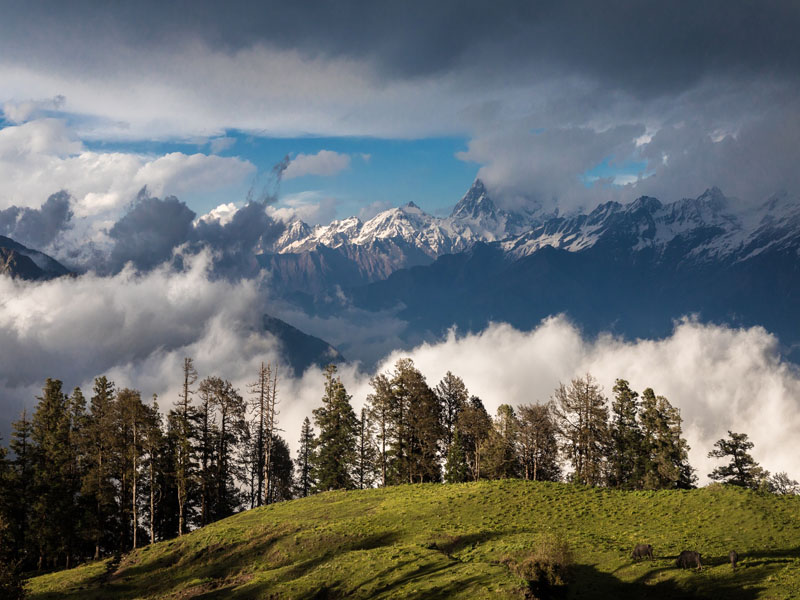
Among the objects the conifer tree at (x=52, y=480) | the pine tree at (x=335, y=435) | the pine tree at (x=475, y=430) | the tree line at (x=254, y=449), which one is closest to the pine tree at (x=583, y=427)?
the tree line at (x=254, y=449)

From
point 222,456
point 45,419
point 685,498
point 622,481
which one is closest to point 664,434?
point 622,481

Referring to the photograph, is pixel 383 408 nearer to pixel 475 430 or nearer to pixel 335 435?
pixel 335 435

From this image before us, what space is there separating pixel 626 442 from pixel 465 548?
4255cm

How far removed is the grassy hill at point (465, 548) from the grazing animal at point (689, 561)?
26.5 inches

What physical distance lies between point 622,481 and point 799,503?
89.1 ft

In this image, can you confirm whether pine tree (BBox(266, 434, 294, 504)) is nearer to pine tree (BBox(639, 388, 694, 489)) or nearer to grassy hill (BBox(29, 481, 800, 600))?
grassy hill (BBox(29, 481, 800, 600))

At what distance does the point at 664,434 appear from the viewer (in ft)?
245

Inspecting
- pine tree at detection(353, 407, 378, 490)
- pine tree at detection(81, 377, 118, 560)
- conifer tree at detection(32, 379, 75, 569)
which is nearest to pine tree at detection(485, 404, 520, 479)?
pine tree at detection(353, 407, 378, 490)

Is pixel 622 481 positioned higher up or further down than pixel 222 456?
further down

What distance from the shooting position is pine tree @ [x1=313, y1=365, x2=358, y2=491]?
80.2m

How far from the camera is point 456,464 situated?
254ft

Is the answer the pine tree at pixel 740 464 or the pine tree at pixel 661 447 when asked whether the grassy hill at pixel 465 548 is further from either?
the pine tree at pixel 740 464

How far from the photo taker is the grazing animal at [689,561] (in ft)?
114

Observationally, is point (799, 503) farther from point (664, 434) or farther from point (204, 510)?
point (204, 510)
